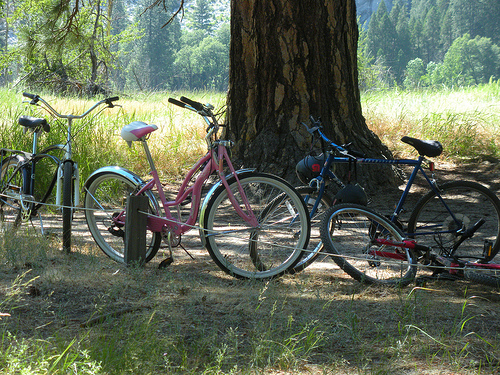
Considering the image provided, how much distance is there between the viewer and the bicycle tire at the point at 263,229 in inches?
134

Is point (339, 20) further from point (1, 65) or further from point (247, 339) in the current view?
point (1, 65)

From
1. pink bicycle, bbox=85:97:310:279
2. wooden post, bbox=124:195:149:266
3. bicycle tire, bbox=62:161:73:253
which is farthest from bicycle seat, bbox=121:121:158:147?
bicycle tire, bbox=62:161:73:253

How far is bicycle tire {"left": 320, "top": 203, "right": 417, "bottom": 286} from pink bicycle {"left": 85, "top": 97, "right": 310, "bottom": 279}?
0.60ft

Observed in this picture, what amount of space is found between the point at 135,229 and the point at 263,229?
34.4 inches

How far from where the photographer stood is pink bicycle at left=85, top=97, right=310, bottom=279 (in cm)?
342

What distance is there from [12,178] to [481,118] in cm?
779

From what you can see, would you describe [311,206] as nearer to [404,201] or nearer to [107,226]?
[404,201]

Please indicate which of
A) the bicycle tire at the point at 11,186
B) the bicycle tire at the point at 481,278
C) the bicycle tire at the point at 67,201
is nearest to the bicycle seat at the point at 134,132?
the bicycle tire at the point at 67,201

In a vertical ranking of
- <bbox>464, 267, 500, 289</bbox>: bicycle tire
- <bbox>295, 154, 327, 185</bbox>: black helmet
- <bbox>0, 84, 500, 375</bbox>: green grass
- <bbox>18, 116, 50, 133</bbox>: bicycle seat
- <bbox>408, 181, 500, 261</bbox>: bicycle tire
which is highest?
<bbox>18, 116, 50, 133</bbox>: bicycle seat

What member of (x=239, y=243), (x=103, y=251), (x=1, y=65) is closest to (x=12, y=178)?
(x=103, y=251)

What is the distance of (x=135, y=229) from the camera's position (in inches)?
139

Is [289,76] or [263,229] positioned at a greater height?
[289,76]

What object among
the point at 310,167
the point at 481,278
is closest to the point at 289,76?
the point at 310,167

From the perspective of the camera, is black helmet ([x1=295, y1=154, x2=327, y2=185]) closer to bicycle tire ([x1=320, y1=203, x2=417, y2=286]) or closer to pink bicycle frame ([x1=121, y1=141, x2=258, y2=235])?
bicycle tire ([x1=320, y1=203, x2=417, y2=286])
